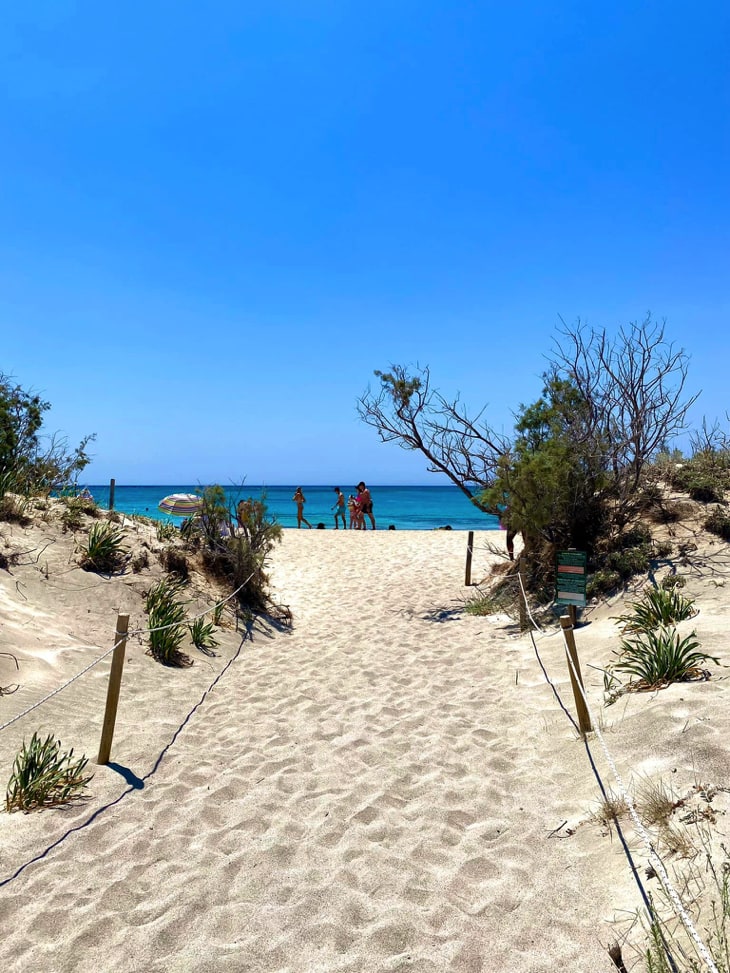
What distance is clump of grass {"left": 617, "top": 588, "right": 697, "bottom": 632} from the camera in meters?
7.40

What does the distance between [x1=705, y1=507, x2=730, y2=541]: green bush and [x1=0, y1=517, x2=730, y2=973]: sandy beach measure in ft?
5.37

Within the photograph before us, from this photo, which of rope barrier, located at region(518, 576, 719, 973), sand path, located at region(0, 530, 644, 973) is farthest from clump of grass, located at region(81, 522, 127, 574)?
rope barrier, located at region(518, 576, 719, 973)

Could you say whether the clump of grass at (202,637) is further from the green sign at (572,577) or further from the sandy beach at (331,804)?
the green sign at (572,577)

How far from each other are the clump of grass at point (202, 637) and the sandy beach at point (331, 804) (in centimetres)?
32

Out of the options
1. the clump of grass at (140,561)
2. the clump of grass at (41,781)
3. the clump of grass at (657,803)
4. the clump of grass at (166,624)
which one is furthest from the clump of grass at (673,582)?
the clump of grass at (140,561)

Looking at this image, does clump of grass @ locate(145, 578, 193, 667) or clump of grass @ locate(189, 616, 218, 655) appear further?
clump of grass @ locate(189, 616, 218, 655)

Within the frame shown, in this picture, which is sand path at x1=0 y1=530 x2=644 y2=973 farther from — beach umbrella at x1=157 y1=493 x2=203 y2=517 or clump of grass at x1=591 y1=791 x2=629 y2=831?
beach umbrella at x1=157 y1=493 x2=203 y2=517

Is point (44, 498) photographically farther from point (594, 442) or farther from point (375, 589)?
point (594, 442)

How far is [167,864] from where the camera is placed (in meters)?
3.84

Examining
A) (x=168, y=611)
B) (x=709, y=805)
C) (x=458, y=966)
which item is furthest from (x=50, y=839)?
(x=168, y=611)

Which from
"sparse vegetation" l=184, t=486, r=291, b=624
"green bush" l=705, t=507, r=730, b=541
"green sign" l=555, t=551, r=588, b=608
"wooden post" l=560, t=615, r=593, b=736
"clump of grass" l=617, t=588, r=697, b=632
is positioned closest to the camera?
"wooden post" l=560, t=615, r=593, b=736

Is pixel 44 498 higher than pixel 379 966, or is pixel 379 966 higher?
pixel 44 498

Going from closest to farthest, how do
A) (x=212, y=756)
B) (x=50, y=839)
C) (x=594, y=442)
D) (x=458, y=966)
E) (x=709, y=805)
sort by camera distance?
(x=458, y=966)
(x=709, y=805)
(x=50, y=839)
(x=212, y=756)
(x=594, y=442)

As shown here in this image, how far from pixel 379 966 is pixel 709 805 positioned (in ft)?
6.91
